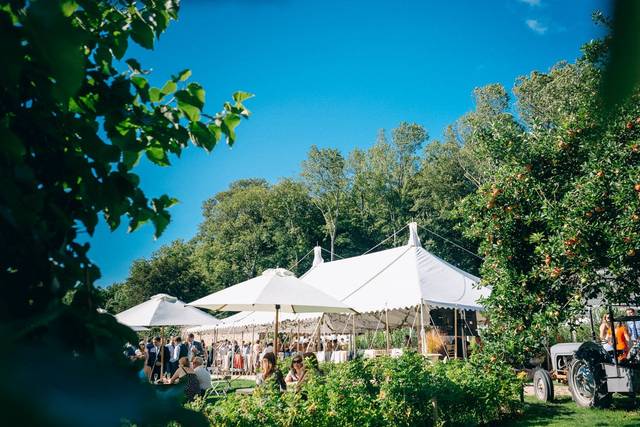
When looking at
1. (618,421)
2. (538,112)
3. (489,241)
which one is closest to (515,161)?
(489,241)

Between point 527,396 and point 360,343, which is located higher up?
point 360,343

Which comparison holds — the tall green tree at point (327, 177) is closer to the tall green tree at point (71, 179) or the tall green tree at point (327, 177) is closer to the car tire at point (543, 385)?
the car tire at point (543, 385)

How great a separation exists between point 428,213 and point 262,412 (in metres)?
41.2

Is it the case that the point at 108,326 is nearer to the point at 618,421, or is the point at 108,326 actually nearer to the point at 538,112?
the point at 618,421

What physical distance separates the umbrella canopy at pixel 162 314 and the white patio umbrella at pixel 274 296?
3.31 meters

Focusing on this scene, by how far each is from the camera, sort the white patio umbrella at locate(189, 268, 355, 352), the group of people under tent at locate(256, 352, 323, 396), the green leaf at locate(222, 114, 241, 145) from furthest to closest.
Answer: the white patio umbrella at locate(189, 268, 355, 352) < the group of people under tent at locate(256, 352, 323, 396) < the green leaf at locate(222, 114, 241, 145)

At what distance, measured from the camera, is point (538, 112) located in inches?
1309

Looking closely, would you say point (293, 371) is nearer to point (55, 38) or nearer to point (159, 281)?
point (55, 38)

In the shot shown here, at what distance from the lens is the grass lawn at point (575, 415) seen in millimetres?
8695

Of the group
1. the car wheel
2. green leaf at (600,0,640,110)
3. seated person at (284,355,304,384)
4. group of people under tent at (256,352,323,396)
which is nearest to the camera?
green leaf at (600,0,640,110)

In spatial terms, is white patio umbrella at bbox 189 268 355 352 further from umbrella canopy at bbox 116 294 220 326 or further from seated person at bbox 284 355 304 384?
umbrella canopy at bbox 116 294 220 326

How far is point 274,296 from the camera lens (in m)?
10.6

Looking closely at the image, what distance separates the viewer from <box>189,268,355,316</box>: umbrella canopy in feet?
34.5

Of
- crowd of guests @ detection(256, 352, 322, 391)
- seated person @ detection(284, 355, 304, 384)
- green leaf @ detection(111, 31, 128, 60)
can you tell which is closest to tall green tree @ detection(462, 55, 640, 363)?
crowd of guests @ detection(256, 352, 322, 391)
